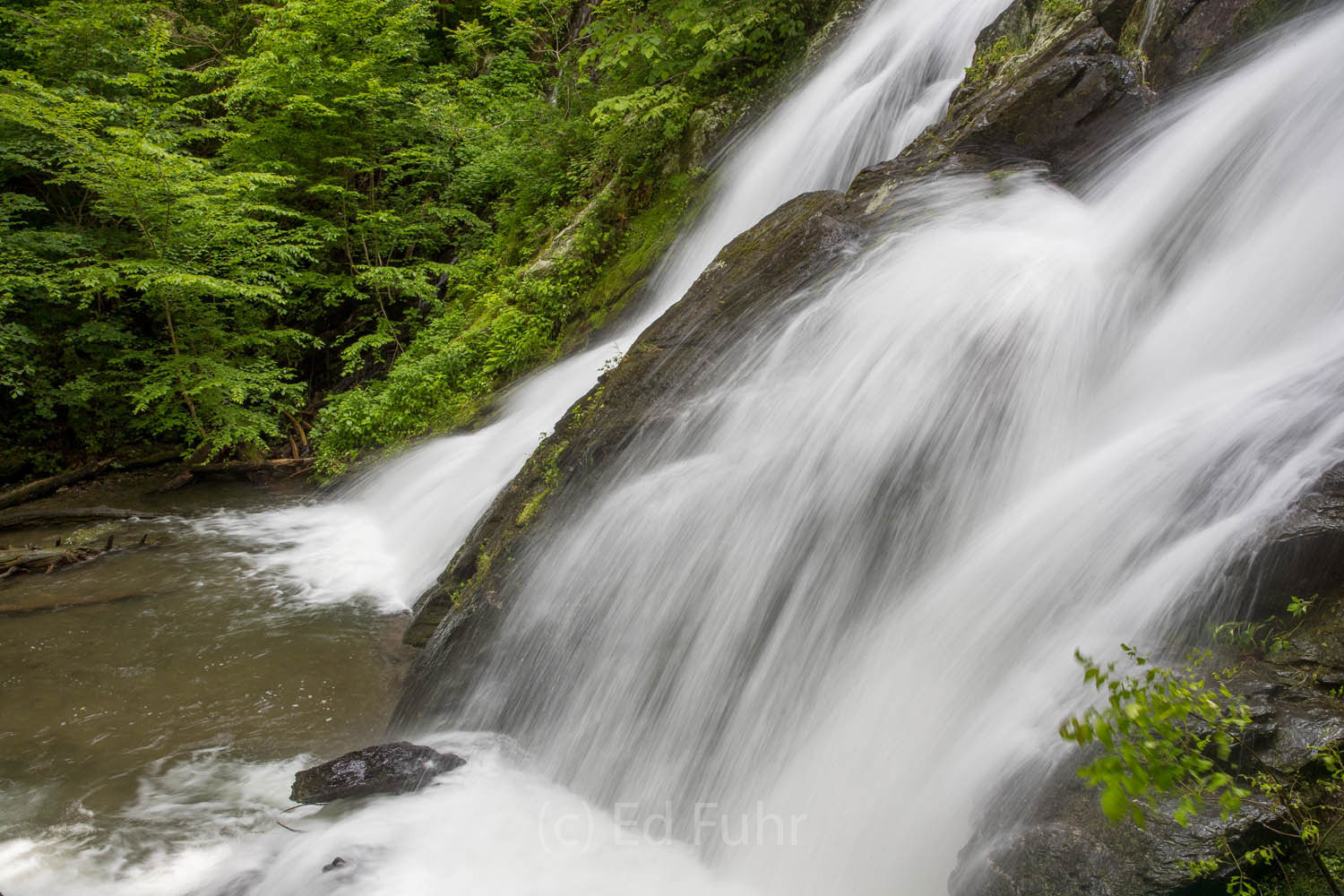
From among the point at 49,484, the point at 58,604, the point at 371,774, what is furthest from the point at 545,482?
the point at 49,484

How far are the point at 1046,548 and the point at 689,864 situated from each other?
6.53 ft

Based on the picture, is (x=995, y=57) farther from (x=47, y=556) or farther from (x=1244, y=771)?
(x=47, y=556)

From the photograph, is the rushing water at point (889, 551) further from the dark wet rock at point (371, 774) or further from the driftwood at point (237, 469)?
the driftwood at point (237, 469)

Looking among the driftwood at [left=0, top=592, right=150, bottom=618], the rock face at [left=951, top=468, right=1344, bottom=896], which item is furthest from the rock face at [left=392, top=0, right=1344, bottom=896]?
the rock face at [left=951, top=468, right=1344, bottom=896]

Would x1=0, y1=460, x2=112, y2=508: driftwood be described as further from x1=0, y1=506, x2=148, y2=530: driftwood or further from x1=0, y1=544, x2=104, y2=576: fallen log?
x1=0, y1=544, x2=104, y2=576: fallen log

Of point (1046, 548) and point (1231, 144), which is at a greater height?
point (1231, 144)

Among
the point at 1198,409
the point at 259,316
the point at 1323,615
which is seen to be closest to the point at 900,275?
the point at 1198,409

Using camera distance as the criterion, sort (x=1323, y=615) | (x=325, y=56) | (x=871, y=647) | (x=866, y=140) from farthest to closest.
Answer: (x=325, y=56) < (x=866, y=140) < (x=871, y=647) < (x=1323, y=615)

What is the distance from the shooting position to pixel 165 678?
506 centimetres

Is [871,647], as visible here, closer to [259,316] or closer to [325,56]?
[259,316]

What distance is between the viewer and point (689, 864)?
3.25 m

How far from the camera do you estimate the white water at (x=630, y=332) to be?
6961mm

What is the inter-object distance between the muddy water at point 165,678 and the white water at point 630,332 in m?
0.49

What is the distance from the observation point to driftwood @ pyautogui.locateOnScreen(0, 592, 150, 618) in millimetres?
6066
